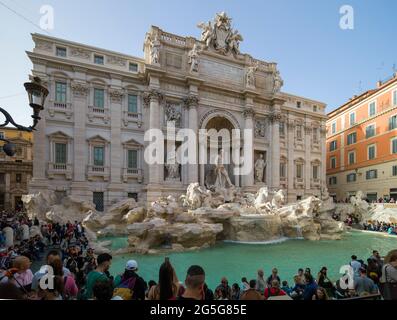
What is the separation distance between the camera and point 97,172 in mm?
15773

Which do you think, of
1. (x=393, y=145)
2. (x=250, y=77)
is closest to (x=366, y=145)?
(x=393, y=145)

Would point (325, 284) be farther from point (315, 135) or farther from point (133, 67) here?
point (315, 135)

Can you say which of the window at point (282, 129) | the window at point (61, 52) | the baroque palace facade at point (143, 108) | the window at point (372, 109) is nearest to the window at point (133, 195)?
the baroque palace facade at point (143, 108)

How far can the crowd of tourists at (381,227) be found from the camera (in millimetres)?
14417

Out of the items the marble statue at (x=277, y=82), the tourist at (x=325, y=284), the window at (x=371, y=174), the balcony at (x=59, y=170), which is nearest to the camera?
the tourist at (x=325, y=284)

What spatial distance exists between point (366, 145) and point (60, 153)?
29.2 m

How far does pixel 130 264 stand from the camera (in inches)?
104

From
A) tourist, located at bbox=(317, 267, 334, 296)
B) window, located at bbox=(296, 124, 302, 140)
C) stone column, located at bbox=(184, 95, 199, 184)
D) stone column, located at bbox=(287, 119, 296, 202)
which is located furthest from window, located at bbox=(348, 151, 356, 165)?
tourist, located at bbox=(317, 267, 334, 296)

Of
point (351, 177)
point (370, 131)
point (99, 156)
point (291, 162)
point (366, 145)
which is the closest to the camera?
point (99, 156)

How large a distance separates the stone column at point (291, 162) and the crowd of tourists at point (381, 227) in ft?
20.7

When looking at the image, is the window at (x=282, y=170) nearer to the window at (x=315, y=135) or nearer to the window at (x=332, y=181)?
the window at (x=315, y=135)

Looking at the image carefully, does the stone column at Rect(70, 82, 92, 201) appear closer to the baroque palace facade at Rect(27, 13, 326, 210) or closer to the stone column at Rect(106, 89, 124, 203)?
the baroque palace facade at Rect(27, 13, 326, 210)
